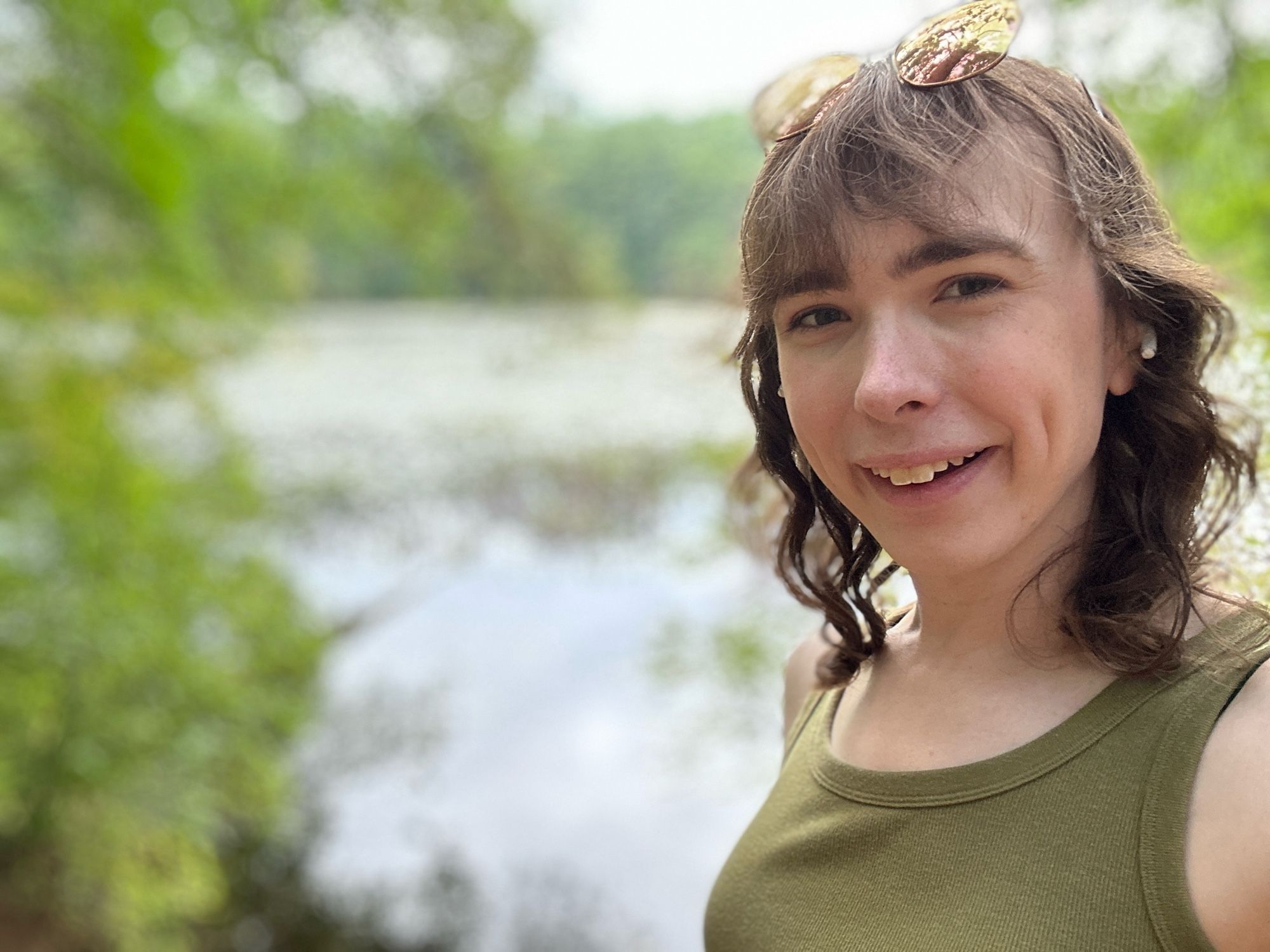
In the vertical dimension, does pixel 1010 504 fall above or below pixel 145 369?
below

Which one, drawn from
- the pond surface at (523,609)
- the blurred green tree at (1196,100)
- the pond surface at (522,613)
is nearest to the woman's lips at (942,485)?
the blurred green tree at (1196,100)

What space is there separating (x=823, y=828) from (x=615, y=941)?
4.48 m

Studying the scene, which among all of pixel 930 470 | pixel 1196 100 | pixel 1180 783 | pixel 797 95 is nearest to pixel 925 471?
pixel 930 470

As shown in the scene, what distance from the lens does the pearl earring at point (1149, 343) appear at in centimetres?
74

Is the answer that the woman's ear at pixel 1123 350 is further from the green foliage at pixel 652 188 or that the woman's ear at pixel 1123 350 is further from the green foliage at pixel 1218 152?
the green foliage at pixel 652 188

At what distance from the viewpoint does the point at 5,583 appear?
11.7 feet

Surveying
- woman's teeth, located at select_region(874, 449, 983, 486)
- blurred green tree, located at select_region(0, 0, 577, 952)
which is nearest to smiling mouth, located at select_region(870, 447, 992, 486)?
woman's teeth, located at select_region(874, 449, 983, 486)

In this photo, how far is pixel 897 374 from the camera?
68 centimetres

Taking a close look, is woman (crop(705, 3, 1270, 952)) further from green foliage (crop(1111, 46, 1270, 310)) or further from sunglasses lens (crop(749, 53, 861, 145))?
green foliage (crop(1111, 46, 1270, 310))

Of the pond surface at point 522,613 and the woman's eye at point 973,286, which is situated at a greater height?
the pond surface at point 522,613

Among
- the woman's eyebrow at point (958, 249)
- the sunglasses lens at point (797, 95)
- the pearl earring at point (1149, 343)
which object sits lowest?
the pearl earring at point (1149, 343)

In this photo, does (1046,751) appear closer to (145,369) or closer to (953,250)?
(953,250)

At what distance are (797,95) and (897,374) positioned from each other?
11.6 inches

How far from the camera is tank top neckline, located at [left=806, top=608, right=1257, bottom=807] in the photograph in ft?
2.19
